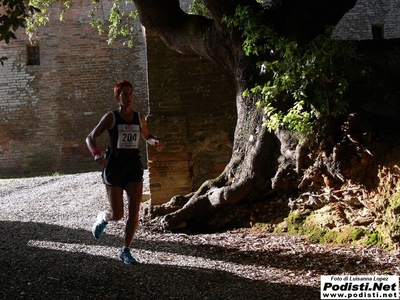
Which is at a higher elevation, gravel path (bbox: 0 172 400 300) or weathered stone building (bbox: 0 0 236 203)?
weathered stone building (bbox: 0 0 236 203)

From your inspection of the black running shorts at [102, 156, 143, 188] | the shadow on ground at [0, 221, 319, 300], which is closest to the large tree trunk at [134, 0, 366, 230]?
the shadow on ground at [0, 221, 319, 300]

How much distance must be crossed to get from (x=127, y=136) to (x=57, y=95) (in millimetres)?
14275

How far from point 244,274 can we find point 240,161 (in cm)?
235

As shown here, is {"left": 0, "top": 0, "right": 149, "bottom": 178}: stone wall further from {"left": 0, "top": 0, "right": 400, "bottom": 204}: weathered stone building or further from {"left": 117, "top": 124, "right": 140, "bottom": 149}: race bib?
{"left": 117, "top": 124, "right": 140, "bottom": 149}: race bib

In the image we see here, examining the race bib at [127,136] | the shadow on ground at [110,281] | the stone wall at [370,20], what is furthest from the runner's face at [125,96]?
the stone wall at [370,20]

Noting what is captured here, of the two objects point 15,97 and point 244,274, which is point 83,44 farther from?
point 244,274

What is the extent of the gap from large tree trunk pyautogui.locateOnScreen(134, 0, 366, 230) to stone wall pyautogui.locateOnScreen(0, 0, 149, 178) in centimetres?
1153

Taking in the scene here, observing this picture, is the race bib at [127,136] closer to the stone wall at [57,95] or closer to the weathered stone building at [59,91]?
the weathered stone building at [59,91]

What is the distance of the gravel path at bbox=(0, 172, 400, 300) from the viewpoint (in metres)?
3.80

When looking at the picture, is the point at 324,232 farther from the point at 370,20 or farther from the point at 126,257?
the point at 370,20

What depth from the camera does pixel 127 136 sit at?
473cm

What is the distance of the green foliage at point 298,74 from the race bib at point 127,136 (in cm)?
161

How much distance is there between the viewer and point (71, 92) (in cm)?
1808

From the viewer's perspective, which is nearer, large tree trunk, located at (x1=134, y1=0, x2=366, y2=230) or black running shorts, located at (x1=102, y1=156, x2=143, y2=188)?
black running shorts, located at (x1=102, y1=156, x2=143, y2=188)
